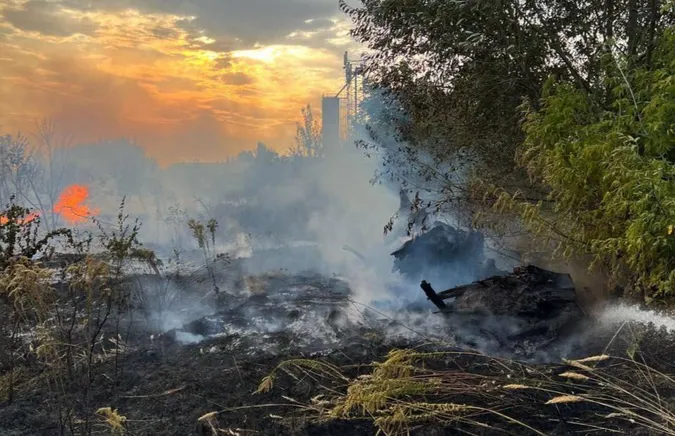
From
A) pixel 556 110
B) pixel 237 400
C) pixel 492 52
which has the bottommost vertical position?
pixel 237 400

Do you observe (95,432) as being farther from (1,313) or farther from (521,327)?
(521,327)

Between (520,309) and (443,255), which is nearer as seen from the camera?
(520,309)

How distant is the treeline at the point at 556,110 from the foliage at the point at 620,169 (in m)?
0.02

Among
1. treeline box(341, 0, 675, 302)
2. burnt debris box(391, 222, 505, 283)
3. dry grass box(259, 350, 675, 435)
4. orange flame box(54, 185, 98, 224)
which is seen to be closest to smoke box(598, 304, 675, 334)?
treeline box(341, 0, 675, 302)

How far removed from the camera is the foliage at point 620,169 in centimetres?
483

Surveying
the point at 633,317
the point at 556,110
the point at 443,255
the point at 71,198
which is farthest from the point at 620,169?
the point at 71,198

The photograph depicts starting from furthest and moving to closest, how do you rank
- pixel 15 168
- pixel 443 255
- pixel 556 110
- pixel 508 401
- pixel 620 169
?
pixel 15 168 → pixel 443 255 → pixel 556 110 → pixel 620 169 → pixel 508 401

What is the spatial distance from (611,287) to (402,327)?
9.97 feet

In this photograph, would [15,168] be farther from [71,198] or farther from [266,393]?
[266,393]

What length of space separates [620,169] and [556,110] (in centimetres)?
158

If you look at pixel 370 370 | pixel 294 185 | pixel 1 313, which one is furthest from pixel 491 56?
pixel 294 185

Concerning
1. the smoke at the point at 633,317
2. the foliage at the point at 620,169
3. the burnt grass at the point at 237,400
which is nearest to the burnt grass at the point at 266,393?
the burnt grass at the point at 237,400

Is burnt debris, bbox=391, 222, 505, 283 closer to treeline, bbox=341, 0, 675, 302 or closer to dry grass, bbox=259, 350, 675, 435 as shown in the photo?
treeline, bbox=341, 0, 675, 302

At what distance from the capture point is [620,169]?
515 cm
